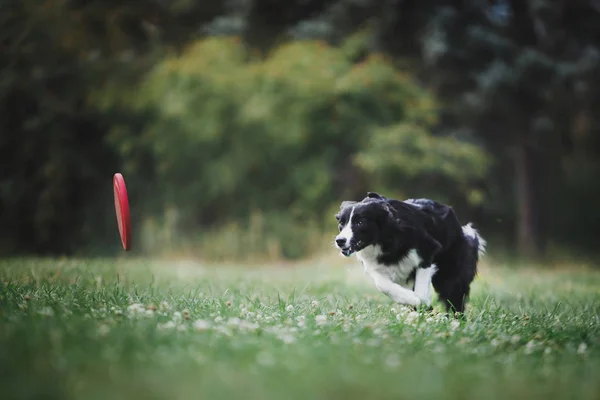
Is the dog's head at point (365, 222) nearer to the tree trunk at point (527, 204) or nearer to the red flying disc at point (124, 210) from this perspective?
the red flying disc at point (124, 210)

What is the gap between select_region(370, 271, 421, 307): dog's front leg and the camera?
562 centimetres

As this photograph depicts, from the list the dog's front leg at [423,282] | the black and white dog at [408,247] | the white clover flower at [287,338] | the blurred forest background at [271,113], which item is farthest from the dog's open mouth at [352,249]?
the blurred forest background at [271,113]

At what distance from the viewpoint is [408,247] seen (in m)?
5.79

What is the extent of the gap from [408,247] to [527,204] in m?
11.8

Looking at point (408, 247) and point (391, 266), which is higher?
point (408, 247)

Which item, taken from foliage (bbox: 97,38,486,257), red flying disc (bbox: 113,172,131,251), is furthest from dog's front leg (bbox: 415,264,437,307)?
foliage (bbox: 97,38,486,257)

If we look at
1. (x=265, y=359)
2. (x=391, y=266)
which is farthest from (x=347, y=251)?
(x=265, y=359)

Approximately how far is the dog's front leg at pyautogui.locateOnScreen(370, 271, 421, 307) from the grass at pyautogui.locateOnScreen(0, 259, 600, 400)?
0.10 metres

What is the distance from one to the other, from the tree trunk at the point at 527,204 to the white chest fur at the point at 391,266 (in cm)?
1166

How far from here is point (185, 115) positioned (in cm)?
1641

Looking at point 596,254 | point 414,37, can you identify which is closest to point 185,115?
point 414,37

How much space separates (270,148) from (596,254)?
8.59 m

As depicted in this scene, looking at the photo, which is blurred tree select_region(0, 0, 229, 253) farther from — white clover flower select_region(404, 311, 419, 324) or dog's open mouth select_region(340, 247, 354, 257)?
white clover flower select_region(404, 311, 419, 324)

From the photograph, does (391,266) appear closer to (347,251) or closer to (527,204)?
(347,251)
